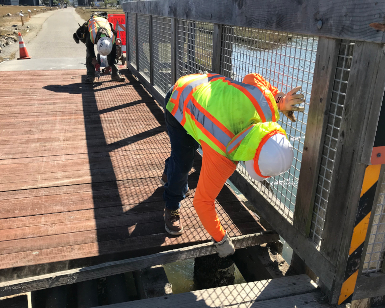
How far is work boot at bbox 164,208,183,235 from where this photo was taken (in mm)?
3014

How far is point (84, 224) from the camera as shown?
313 cm

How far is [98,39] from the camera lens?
7.52 metres

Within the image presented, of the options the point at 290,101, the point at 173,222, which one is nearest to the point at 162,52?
the point at 173,222

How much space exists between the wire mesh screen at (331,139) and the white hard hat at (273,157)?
0.44 m

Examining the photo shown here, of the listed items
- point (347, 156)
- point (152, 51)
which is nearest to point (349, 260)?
point (347, 156)

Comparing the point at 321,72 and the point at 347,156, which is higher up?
the point at 321,72

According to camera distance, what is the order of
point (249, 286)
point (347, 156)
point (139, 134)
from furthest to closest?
point (139, 134), point (249, 286), point (347, 156)

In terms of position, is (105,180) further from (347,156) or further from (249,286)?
(347,156)

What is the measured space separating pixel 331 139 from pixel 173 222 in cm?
143

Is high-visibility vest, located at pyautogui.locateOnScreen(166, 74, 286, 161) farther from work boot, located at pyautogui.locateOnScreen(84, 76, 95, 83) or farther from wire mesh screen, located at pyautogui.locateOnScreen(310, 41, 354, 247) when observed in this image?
work boot, located at pyautogui.locateOnScreen(84, 76, 95, 83)

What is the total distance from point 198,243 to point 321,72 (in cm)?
158

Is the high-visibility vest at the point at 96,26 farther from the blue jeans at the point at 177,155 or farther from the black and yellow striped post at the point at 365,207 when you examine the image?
the black and yellow striped post at the point at 365,207

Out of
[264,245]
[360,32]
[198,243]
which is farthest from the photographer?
[264,245]

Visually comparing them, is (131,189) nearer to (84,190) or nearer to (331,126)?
(84,190)
